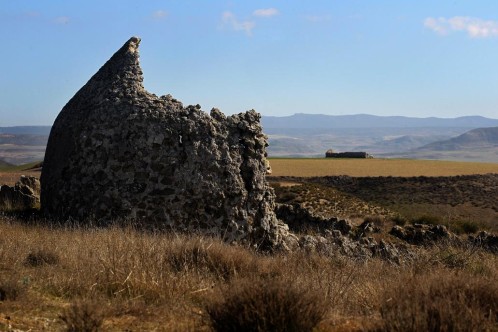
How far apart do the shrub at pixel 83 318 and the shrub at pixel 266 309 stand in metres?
0.83

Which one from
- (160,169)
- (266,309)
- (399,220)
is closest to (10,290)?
(266,309)

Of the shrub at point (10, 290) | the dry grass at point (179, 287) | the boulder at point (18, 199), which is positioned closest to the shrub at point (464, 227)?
the dry grass at point (179, 287)

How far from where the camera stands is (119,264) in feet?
19.4

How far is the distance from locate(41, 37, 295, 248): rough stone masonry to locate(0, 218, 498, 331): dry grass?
55.6 inches

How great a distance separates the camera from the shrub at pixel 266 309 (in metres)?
3.99

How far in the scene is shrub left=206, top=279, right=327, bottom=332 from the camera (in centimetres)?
399

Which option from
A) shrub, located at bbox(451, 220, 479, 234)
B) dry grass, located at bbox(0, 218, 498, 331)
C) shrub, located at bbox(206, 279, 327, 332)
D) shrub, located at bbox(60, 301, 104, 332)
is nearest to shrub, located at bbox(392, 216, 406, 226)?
shrub, located at bbox(451, 220, 479, 234)

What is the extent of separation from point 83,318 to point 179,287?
155 cm

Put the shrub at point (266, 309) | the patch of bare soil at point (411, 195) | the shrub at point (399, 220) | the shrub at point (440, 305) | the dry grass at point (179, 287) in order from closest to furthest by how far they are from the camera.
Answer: the shrub at point (440, 305)
the shrub at point (266, 309)
the dry grass at point (179, 287)
the shrub at point (399, 220)
the patch of bare soil at point (411, 195)

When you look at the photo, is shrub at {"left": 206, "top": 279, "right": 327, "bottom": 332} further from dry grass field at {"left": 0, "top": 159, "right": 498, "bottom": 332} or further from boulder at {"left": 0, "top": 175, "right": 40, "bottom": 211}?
boulder at {"left": 0, "top": 175, "right": 40, "bottom": 211}

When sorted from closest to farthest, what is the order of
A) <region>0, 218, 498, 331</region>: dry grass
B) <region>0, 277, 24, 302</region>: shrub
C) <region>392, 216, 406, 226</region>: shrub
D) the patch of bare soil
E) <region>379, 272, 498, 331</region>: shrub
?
<region>379, 272, 498, 331</region>: shrub < <region>0, 218, 498, 331</region>: dry grass < <region>0, 277, 24, 302</region>: shrub < <region>392, 216, 406, 226</region>: shrub < the patch of bare soil

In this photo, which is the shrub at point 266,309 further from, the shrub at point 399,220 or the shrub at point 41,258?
the shrub at point 399,220

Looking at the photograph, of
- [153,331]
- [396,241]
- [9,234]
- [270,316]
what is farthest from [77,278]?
[396,241]

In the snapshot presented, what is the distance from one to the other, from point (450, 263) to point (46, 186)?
7237 millimetres
